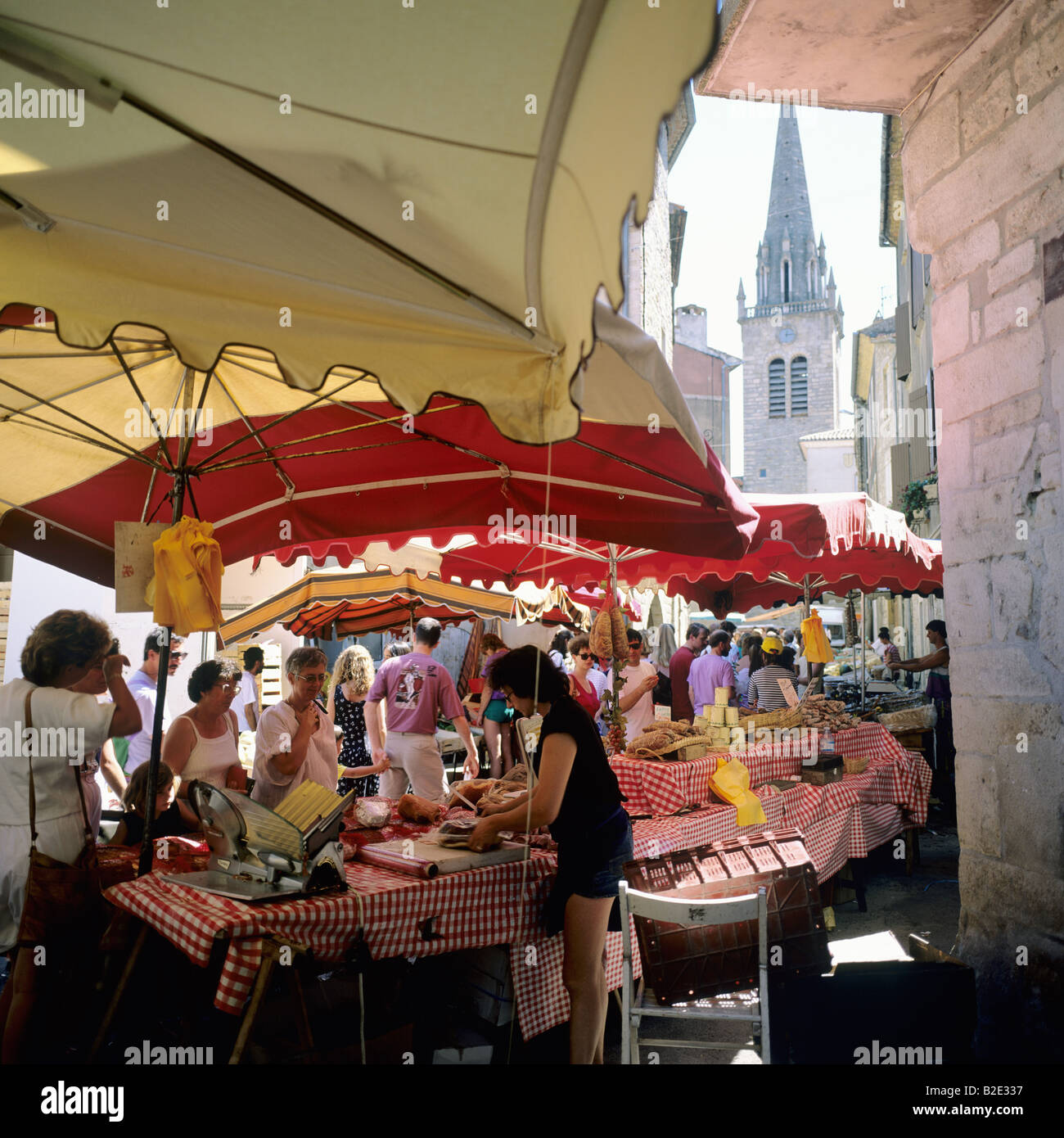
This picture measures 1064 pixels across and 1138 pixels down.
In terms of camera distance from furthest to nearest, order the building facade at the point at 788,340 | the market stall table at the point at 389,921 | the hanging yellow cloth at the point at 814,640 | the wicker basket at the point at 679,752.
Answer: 1. the building facade at the point at 788,340
2. the hanging yellow cloth at the point at 814,640
3. the wicker basket at the point at 679,752
4. the market stall table at the point at 389,921

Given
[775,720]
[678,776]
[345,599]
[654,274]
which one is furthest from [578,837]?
[654,274]

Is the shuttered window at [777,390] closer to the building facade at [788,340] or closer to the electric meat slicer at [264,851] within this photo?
the building facade at [788,340]

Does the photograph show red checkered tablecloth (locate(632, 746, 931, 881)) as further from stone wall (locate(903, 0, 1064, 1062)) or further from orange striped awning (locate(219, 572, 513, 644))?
orange striped awning (locate(219, 572, 513, 644))

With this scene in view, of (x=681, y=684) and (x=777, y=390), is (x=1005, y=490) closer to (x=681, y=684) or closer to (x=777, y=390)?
(x=681, y=684)

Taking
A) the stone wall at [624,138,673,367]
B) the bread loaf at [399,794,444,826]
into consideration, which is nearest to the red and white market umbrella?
the bread loaf at [399,794,444,826]

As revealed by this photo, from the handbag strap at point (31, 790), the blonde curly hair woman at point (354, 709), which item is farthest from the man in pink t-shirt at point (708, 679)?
the handbag strap at point (31, 790)

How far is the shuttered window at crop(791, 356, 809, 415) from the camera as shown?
62.3 m

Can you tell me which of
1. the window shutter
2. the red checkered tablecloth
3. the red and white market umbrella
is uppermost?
the window shutter

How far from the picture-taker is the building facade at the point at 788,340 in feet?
203

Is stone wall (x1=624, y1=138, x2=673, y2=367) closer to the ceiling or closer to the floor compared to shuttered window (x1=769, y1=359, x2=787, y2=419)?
closer to the floor

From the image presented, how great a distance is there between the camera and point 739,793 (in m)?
5.51

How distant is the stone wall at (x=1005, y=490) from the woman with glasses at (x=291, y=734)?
10.5 ft

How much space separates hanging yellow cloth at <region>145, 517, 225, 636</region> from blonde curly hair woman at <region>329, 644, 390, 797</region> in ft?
13.1

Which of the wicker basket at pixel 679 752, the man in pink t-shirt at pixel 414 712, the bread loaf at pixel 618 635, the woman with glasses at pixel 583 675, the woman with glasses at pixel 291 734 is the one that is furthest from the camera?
the woman with glasses at pixel 583 675
